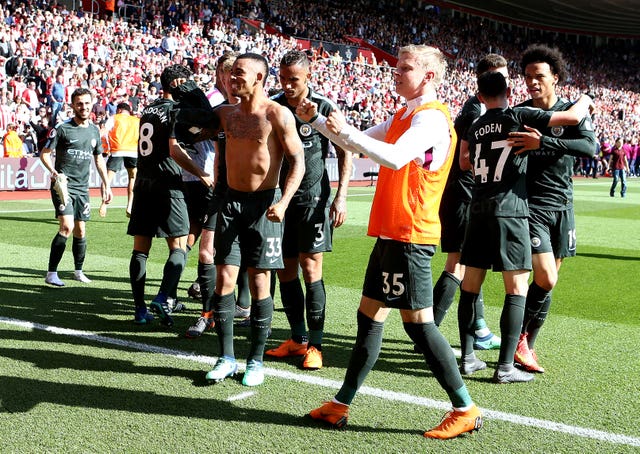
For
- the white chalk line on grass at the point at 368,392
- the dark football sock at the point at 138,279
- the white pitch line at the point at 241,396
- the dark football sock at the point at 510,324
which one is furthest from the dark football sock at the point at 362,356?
the dark football sock at the point at 138,279

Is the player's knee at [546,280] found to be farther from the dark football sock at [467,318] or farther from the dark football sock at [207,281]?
the dark football sock at [207,281]

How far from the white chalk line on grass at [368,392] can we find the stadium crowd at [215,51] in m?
15.2

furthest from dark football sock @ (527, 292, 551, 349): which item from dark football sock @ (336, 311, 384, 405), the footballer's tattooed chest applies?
the footballer's tattooed chest

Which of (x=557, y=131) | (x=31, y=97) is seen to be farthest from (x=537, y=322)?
(x=31, y=97)

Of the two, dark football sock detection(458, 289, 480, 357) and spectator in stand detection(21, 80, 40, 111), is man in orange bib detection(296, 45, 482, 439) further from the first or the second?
spectator in stand detection(21, 80, 40, 111)

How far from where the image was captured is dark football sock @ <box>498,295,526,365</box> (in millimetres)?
4847

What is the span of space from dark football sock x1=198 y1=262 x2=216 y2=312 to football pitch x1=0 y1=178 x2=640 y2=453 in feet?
1.14

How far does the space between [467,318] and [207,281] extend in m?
2.31

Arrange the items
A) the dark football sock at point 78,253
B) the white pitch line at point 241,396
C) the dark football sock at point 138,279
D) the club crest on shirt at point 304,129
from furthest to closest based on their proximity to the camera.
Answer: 1. the dark football sock at point 78,253
2. the dark football sock at point 138,279
3. the club crest on shirt at point 304,129
4. the white pitch line at point 241,396

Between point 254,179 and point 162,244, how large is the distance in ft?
22.2

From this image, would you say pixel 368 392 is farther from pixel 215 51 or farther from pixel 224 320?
pixel 215 51

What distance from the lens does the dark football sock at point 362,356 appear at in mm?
4031

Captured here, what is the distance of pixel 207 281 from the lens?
6258 millimetres

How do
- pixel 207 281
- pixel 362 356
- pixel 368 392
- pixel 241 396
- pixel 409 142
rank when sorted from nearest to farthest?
pixel 409 142 < pixel 362 356 < pixel 241 396 < pixel 368 392 < pixel 207 281
